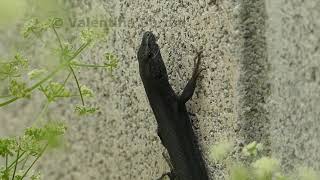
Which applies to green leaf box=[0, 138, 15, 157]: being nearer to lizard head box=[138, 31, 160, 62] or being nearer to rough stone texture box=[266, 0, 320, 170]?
rough stone texture box=[266, 0, 320, 170]

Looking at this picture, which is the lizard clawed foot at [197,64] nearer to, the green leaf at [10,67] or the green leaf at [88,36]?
the green leaf at [88,36]

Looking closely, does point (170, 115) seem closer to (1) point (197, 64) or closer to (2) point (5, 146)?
(1) point (197, 64)

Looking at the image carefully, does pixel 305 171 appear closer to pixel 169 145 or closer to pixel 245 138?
pixel 245 138

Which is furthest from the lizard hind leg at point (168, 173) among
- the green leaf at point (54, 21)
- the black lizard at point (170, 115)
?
the green leaf at point (54, 21)

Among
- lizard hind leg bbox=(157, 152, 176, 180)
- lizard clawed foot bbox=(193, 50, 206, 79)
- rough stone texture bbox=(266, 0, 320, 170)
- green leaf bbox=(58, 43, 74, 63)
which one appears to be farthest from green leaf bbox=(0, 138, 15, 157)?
lizard hind leg bbox=(157, 152, 176, 180)

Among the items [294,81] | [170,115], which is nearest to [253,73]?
[294,81]

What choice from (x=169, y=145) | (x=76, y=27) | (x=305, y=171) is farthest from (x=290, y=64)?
(x=76, y=27)

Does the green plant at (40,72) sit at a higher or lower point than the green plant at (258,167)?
higher
